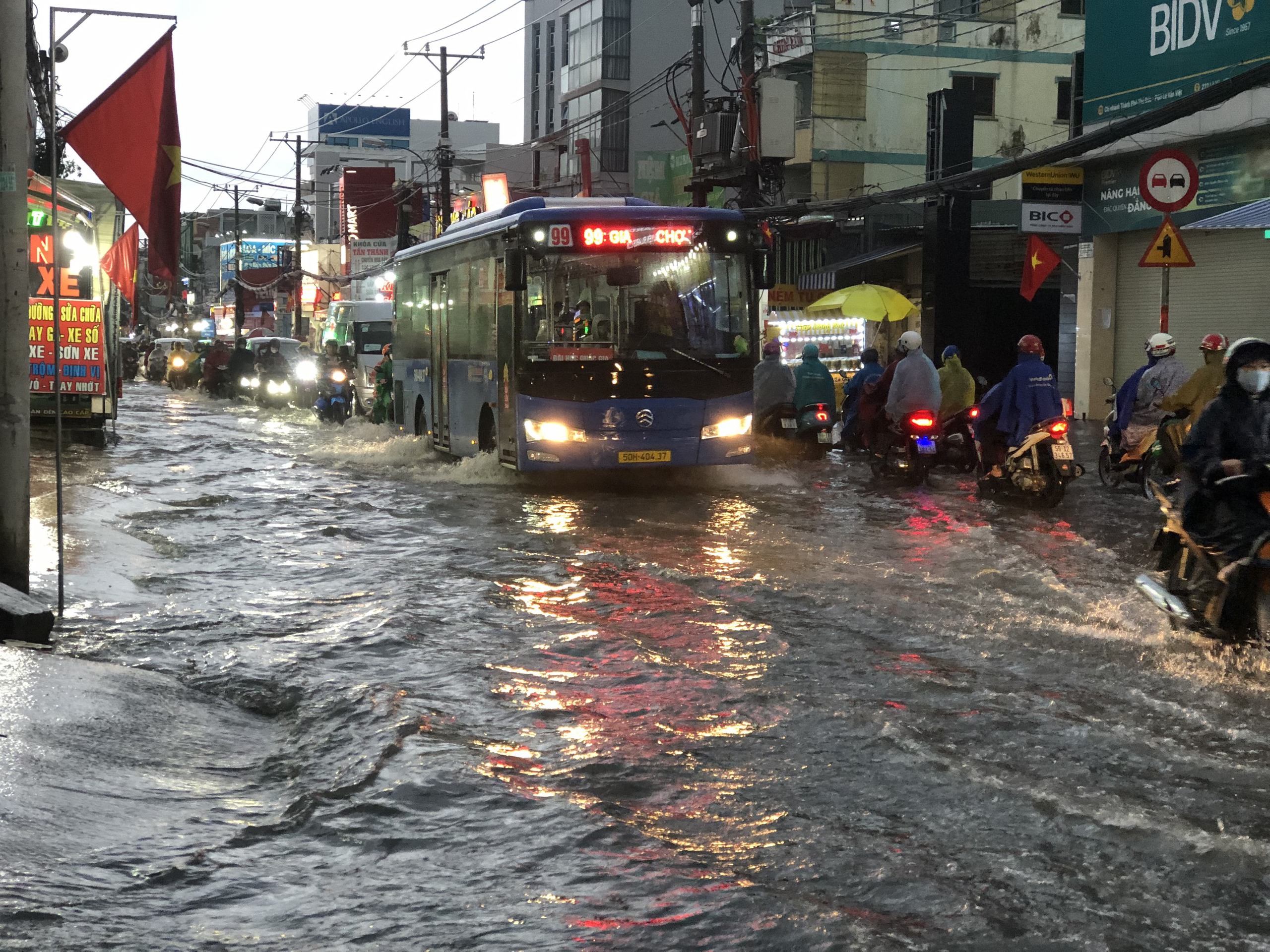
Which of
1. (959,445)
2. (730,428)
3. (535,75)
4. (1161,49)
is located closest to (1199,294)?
(1161,49)

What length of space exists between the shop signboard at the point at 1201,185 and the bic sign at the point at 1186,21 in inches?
66.9

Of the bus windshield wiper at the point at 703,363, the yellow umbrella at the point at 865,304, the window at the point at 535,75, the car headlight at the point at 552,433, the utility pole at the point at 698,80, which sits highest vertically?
the window at the point at 535,75

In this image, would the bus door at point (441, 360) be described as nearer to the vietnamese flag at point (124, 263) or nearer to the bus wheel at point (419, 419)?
the bus wheel at point (419, 419)

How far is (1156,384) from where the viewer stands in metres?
15.2

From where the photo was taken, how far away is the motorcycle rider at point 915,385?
1731 cm

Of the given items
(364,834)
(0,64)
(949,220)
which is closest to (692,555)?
(0,64)

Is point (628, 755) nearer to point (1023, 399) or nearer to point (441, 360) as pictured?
point (1023, 399)

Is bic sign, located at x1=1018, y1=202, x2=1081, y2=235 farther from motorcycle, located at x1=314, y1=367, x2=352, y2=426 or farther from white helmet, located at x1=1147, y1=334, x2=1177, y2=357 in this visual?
white helmet, located at x1=1147, y1=334, x2=1177, y2=357

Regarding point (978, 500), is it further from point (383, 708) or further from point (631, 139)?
point (631, 139)

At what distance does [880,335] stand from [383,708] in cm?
3482

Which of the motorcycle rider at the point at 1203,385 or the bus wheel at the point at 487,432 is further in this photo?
the bus wheel at the point at 487,432

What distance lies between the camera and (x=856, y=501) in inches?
639

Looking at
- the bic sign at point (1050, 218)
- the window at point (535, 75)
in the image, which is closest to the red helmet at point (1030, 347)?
the bic sign at point (1050, 218)

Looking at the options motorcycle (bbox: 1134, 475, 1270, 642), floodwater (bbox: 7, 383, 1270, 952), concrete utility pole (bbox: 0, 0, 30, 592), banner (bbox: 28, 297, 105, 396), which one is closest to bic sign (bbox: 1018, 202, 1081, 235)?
banner (bbox: 28, 297, 105, 396)
